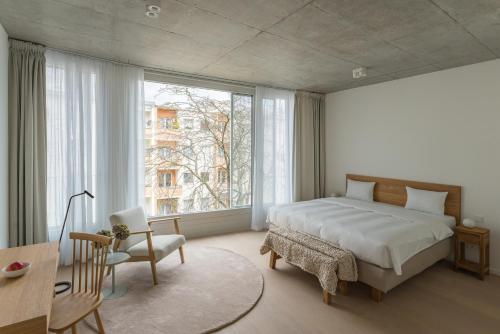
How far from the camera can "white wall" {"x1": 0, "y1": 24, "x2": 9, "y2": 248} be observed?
2.70 meters

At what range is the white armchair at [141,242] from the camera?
2896 millimetres

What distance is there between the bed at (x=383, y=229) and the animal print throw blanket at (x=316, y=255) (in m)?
0.12

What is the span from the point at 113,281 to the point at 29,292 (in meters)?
1.42

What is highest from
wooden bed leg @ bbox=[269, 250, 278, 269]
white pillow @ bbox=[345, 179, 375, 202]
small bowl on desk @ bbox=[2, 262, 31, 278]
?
white pillow @ bbox=[345, 179, 375, 202]

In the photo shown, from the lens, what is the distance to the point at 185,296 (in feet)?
8.89

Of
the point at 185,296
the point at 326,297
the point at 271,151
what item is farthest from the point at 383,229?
the point at 271,151

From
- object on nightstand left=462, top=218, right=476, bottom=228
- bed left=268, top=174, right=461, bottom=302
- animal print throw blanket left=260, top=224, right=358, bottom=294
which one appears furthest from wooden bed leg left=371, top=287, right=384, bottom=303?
object on nightstand left=462, top=218, right=476, bottom=228

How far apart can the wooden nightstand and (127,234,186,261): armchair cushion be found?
137 inches

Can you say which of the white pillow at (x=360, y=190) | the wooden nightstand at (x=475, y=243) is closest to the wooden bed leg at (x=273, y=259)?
the white pillow at (x=360, y=190)

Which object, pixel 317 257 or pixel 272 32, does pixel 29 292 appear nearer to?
pixel 317 257

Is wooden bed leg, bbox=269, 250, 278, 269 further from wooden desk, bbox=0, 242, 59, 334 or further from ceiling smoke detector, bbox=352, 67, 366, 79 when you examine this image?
ceiling smoke detector, bbox=352, 67, 366, 79

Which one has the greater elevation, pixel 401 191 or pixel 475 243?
pixel 401 191

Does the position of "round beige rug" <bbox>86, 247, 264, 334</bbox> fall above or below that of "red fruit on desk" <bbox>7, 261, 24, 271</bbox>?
below

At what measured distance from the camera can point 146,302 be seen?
2592 mm
